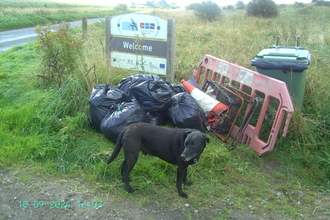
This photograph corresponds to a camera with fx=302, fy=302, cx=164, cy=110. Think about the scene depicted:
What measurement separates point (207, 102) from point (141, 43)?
7.58 feet

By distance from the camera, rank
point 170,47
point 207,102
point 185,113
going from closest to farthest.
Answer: point 185,113
point 207,102
point 170,47

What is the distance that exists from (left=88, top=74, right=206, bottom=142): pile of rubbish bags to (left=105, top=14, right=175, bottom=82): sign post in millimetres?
1361

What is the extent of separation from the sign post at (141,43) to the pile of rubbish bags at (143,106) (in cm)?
136

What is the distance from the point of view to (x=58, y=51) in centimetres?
612

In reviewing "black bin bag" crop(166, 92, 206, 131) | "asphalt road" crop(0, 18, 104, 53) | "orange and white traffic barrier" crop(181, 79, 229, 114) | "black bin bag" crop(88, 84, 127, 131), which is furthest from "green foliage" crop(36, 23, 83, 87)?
"asphalt road" crop(0, 18, 104, 53)

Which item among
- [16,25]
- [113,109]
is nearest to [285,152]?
[113,109]

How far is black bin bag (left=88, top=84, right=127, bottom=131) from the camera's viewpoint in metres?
4.79

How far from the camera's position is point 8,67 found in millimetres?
7871

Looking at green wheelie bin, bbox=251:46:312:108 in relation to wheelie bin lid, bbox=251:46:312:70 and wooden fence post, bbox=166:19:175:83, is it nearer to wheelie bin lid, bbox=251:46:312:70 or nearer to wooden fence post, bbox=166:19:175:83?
wheelie bin lid, bbox=251:46:312:70

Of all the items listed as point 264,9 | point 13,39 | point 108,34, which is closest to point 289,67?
point 108,34

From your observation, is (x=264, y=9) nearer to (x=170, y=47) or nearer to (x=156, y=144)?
(x=170, y=47)

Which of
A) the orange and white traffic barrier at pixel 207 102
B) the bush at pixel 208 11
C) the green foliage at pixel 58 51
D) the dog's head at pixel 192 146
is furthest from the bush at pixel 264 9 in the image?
the dog's head at pixel 192 146

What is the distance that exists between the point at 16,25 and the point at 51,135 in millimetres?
18519

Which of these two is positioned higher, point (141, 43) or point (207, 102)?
point (141, 43)
